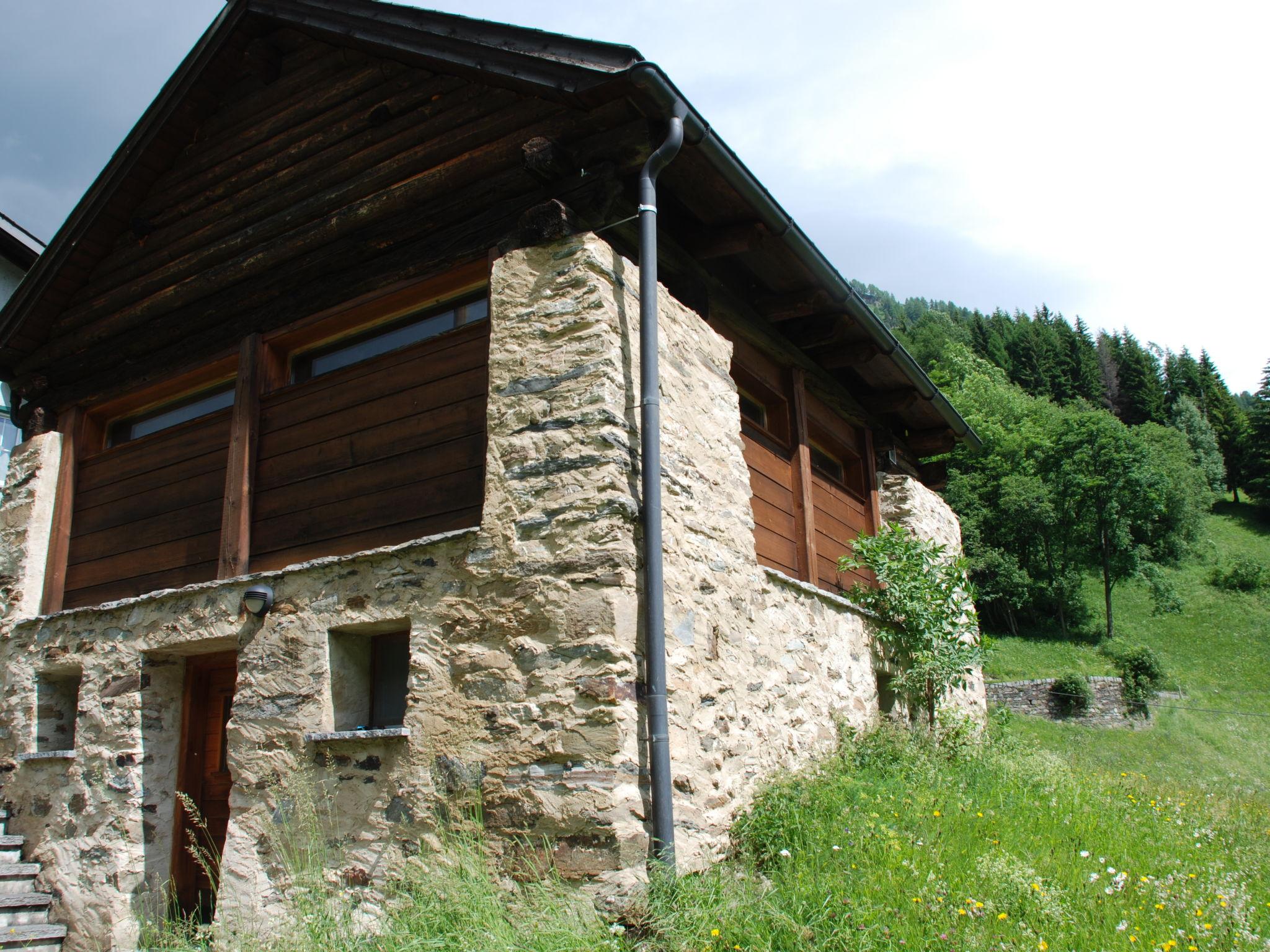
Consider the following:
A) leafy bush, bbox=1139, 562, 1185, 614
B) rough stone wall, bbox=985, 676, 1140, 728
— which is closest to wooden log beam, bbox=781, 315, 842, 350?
rough stone wall, bbox=985, 676, 1140, 728

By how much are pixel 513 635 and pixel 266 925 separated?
2.20 metres

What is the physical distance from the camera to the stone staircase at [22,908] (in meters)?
6.13

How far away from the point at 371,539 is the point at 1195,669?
32.3 metres

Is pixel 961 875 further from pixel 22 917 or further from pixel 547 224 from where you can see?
pixel 22 917

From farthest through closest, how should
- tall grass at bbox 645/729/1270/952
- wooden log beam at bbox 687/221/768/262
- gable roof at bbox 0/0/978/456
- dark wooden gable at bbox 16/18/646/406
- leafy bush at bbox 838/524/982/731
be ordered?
leafy bush at bbox 838/524/982/731
wooden log beam at bbox 687/221/768/262
dark wooden gable at bbox 16/18/646/406
gable roof at bbox 0/0/978/456
tall grass at bbox 645/729/1270/952

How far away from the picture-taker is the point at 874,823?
500 cm

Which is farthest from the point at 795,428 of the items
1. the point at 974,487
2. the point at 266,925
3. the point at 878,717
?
the point at 974,487

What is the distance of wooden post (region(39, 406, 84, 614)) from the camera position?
7762 millimetres

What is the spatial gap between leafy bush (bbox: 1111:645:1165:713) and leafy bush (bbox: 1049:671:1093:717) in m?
1.32

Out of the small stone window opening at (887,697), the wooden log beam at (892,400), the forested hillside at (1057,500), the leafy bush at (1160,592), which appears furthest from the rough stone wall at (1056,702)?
the leafy bush at (1160,592)

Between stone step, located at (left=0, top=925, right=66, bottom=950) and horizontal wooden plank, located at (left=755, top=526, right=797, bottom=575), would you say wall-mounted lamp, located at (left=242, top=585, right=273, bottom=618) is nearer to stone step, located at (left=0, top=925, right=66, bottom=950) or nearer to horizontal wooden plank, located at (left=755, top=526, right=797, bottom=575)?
stone step, located at (left=0, top=925, right=66, bottom=950)

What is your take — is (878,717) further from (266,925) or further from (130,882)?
(130,882)

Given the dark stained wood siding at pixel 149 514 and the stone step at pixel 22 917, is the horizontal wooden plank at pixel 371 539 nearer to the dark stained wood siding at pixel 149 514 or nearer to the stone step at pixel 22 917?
the dark stained wood siding at pixel 149 514

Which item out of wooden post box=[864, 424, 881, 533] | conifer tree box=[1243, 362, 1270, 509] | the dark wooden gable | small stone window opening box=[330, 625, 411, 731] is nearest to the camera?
small stone window opening box=[330, 625, 411, 731]
